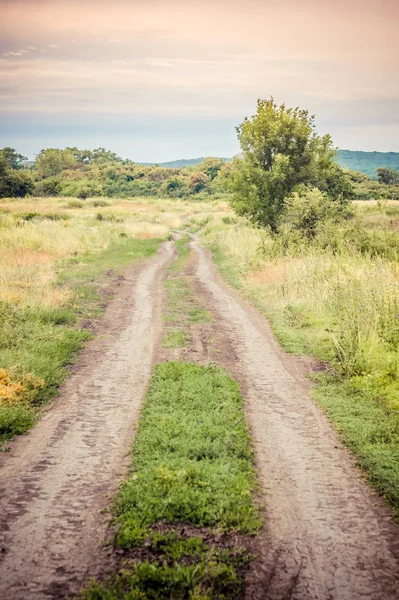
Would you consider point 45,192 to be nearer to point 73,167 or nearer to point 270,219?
point 73,167

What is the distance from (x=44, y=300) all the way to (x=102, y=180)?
9973cm

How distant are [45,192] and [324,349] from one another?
89.8 metres

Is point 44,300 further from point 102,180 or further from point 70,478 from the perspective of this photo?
point 102,180

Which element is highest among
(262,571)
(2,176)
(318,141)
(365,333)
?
(2,176)

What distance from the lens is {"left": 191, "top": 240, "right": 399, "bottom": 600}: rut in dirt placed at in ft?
12.0

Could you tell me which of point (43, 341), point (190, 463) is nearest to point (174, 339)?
A: point (43, 341)

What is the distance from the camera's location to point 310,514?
4559mm

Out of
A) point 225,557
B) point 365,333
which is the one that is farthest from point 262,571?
point 365,333

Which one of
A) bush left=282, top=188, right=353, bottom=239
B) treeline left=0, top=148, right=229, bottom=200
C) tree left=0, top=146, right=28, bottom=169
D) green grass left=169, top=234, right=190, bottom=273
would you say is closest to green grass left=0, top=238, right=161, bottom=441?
green grass left=169, top=234, right=190, bottom=273

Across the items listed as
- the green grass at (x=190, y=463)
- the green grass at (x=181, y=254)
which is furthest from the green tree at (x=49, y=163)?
the green grass at (x=190, y=463)

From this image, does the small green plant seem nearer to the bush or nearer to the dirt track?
the bush

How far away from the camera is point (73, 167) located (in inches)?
4862

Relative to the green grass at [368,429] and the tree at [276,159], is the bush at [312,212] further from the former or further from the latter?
the green grass at [368,429]

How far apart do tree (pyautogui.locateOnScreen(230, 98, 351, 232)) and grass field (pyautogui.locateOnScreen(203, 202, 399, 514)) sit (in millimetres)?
4387
